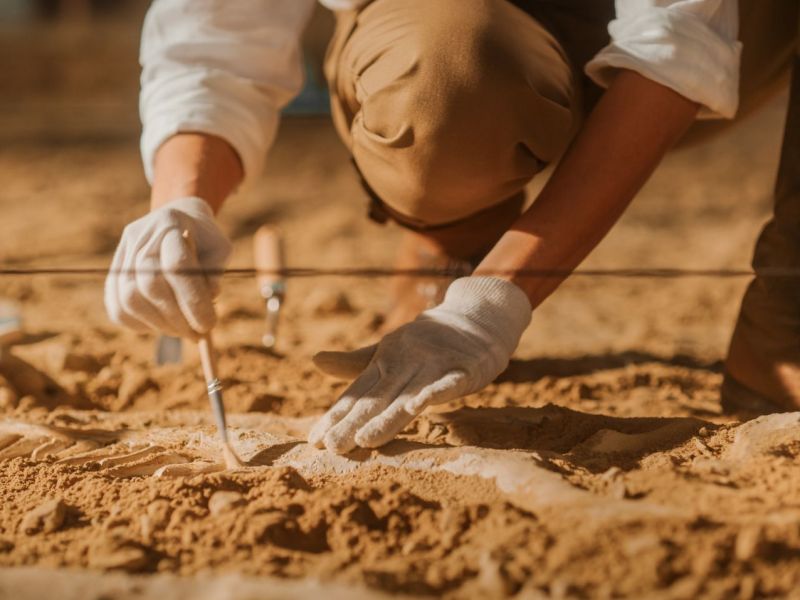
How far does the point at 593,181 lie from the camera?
1584 millimetres

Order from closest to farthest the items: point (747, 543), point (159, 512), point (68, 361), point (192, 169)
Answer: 1. point (747, 543)
2. point (159, 512)
3. point (192, 169)
4. point (68, 361)

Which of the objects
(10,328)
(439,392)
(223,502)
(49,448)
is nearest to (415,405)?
(439,392)

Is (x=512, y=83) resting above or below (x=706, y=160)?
above

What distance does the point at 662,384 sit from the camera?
6.81 feet

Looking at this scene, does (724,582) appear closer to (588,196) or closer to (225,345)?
(588,196)

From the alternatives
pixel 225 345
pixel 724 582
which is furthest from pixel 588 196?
pixel 225 345

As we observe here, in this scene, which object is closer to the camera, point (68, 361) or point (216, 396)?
point (216, 396)

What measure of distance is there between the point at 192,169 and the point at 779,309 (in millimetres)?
1072

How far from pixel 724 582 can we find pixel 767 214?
2728mm

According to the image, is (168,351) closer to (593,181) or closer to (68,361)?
(68,361)

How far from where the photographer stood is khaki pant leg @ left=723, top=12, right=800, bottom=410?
183 cm

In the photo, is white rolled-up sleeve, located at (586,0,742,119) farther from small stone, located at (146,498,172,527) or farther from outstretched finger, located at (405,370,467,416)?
small stone, located at (146,498,172,527)

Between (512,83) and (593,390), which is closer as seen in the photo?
(512,83)

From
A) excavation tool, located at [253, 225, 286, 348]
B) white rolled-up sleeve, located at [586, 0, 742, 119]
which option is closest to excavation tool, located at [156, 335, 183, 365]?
excavation tool, located at [253, 225, 286, 348]
